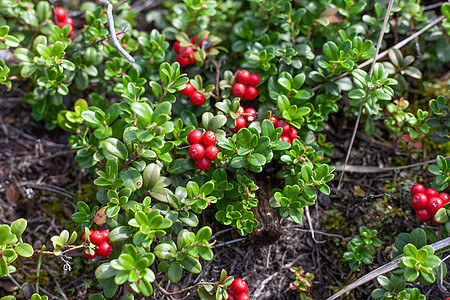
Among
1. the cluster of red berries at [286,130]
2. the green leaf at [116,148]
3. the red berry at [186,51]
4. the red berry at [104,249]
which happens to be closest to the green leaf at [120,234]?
the red berry at [104,249]

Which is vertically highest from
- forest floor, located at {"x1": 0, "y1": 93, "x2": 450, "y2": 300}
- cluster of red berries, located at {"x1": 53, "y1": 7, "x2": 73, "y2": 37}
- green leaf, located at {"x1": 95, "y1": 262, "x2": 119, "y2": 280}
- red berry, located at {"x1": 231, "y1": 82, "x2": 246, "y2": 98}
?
cluster of red berries, located at {"x1": 53, "y1": 7, "x2": 73, "y2": 37}

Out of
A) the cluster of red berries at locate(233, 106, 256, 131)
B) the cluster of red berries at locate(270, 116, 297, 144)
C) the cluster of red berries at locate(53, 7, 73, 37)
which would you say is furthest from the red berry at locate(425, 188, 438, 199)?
the cluster of red berries at locate(53, 7, 73, 37)

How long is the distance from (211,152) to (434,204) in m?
2.10

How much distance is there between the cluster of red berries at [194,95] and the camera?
12.6 ft

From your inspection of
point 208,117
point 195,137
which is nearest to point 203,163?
point 195,137

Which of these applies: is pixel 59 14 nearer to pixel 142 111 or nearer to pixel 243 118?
pixel 142 111

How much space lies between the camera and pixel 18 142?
4566 mm

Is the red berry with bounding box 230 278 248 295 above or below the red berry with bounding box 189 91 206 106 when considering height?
below

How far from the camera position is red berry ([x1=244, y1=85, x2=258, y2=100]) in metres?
3.88

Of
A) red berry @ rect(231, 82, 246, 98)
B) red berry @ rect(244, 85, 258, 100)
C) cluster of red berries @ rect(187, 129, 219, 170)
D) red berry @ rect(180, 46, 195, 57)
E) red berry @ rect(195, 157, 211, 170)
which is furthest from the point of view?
red berry @ rect(180, 46, 195, 57)

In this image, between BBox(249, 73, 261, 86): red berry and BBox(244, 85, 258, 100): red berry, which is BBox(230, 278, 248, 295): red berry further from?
BBox(249, 73, 261, 86): red berry

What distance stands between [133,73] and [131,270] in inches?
83.5

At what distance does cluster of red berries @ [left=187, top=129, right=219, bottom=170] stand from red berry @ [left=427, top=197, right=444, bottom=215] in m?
2.03

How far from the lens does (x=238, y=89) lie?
12.3 ft
